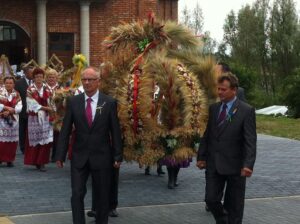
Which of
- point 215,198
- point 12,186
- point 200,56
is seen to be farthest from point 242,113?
point 12,186

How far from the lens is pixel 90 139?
706 centimetres

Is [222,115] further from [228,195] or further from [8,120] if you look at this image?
[8,120]

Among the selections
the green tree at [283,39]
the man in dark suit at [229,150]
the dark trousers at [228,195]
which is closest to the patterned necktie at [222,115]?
the man in dark suit at [229,150]

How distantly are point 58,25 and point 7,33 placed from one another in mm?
1728

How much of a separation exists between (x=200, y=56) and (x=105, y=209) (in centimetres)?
300

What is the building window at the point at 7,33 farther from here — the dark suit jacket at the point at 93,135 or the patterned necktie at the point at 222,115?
the patterned necktie at the point at 222,115

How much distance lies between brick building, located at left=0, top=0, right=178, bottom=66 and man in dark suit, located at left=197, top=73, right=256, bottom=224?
47.7ft

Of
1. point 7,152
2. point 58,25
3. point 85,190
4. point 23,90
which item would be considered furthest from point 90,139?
point 58,25

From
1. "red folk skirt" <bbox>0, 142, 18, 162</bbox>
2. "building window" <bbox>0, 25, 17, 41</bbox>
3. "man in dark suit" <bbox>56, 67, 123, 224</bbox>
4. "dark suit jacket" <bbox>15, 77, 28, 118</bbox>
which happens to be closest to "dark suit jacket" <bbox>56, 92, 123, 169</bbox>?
"man in dark suit" <bbox>56, 67, 123, 224</bbox>

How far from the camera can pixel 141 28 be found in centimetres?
906

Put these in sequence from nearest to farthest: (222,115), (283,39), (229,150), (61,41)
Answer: (229,150) → (222,115) → (61,41) → (283,39)

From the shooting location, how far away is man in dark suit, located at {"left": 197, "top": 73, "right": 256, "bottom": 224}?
6.80 metres

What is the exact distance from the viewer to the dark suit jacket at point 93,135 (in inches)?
279

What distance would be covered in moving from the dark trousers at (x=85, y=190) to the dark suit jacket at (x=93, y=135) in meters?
0.09
